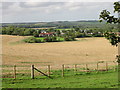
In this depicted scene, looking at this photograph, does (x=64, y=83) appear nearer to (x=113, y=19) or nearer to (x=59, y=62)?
(x=113, y=19)

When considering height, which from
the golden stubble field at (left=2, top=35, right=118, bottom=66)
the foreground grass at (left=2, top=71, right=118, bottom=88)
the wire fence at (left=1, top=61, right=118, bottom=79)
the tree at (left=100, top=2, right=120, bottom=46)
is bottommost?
the golden stubble field at (left=2, top=35, right=118, bottom=66)

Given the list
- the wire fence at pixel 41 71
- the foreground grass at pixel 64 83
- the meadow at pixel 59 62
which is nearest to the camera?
the foreground grass at pixel 64 83

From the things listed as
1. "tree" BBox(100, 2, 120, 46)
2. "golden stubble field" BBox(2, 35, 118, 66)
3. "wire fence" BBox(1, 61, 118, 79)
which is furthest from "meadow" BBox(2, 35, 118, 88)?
"tree" BBox(100, 2, 120, 46)

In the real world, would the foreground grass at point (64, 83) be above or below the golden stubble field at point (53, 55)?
above

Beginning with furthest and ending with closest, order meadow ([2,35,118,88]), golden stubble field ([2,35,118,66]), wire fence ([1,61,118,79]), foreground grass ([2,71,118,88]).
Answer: golden stubble field ([2,35,118,66]), wire fence ([1,61,118,79]), meadow ([2,35,118,88]), foreground grass ([2,71,118,88])

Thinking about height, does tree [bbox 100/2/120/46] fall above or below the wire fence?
above

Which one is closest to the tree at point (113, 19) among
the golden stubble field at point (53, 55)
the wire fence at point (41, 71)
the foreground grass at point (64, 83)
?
the foreground grass at point (64, 83)

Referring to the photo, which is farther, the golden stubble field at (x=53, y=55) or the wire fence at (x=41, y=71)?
the golden stubble field at (x=53, y=55)

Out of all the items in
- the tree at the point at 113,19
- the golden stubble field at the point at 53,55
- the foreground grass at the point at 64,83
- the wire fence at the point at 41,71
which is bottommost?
the golden stubble field at the point at 53,55

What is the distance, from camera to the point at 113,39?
819cm

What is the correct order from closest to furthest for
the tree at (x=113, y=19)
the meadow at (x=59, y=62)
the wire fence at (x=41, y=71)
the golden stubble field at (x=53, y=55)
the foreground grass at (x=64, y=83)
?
the tree at (x=113, y=19) → the foreground grass at (x=64, y=83) → the meadow at (x=59, y=62) → the wire fence at (x=41, y=71) → the golden stubble field at (x=53, y=55)

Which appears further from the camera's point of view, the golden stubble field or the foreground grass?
the golden stubble field

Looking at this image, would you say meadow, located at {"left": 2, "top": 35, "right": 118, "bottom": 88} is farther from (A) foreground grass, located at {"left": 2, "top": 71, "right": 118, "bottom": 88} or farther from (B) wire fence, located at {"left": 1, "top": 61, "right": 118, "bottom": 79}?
(B) wire fence, located at {"left": 1, "top": 61, "right": 118, "bottom": 79}

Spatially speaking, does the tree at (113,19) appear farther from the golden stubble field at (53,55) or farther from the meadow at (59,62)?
the golden stubble field at (53,55)
